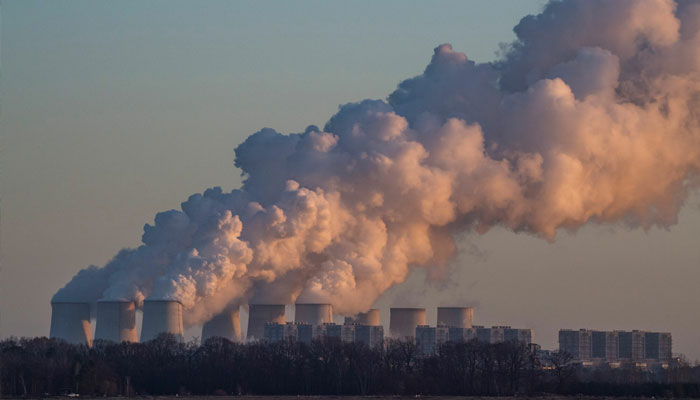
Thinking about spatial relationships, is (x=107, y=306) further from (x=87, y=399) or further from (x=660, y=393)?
(x=660, y=393)

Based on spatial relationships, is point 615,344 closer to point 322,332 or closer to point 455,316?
point 455,316

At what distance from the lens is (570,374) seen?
239 feet

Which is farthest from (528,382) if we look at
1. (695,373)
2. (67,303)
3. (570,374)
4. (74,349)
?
(67,303)

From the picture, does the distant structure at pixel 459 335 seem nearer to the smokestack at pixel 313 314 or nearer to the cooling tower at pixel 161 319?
the smokestack at pixel 313 314

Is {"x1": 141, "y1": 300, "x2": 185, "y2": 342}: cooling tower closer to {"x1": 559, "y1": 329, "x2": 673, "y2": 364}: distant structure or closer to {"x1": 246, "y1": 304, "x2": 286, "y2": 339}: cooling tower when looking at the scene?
{"x1": 246, "y1": 304, "x2": 286, "y2": 339}: cooling tower

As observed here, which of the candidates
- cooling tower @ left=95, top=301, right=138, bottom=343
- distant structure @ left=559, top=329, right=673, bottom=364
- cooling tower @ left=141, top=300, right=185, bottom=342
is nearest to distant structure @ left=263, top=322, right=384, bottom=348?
cooling tower @ left=141, top=300, right=185, bottom=342

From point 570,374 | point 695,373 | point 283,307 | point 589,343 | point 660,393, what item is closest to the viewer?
point 660,393

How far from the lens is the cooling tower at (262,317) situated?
300ft

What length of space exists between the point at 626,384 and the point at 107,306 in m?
32.7

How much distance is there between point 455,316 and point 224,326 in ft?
49.9

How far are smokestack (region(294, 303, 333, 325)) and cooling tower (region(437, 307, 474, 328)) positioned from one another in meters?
9.20

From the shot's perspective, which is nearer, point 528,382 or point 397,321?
point 528,382

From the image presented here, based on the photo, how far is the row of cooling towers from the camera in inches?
3255

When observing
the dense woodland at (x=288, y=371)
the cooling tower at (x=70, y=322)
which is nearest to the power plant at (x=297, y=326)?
the cooling tower at (x=70, y=322)
